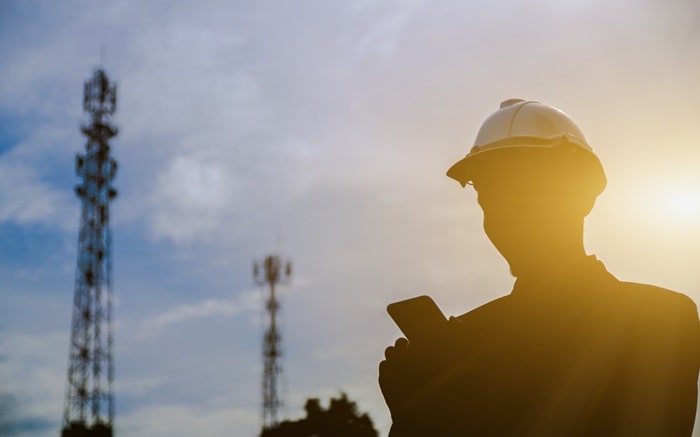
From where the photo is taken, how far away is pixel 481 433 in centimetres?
286

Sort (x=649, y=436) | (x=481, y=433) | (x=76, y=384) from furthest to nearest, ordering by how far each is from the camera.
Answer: (x=76, y=384)
(x=481, y=433)
(x=649, y=436)

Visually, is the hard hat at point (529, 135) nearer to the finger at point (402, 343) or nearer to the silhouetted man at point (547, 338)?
the silhouetted man at point (547, 338)

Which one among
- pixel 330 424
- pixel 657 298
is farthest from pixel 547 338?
pixel 330 424

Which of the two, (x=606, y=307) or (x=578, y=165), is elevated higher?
(x=578, y=165)

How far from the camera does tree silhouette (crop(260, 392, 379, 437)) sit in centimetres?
3688

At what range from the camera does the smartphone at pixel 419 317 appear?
9.82 feet

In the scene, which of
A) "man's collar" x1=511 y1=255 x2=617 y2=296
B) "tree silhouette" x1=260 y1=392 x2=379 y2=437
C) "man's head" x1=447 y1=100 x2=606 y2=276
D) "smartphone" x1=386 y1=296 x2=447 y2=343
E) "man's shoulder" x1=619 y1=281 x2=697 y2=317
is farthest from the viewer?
"tree silhouette" x1=260 y1=392 x2=379 y2=437

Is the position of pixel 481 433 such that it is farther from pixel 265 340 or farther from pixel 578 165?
pixel 265 340

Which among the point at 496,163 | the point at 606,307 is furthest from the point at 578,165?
the point at 606,307

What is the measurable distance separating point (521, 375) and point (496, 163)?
3.24 feet

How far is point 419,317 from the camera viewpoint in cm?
301

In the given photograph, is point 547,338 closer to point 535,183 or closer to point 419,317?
point 419,317

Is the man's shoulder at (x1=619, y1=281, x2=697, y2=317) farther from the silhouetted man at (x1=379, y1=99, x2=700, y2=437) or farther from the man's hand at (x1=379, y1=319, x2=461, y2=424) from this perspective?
the man's hand at (x1=379, y1=319, x2=461, y2=424)

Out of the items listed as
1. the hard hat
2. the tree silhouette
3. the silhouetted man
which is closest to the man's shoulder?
Result: the silhouetted man
